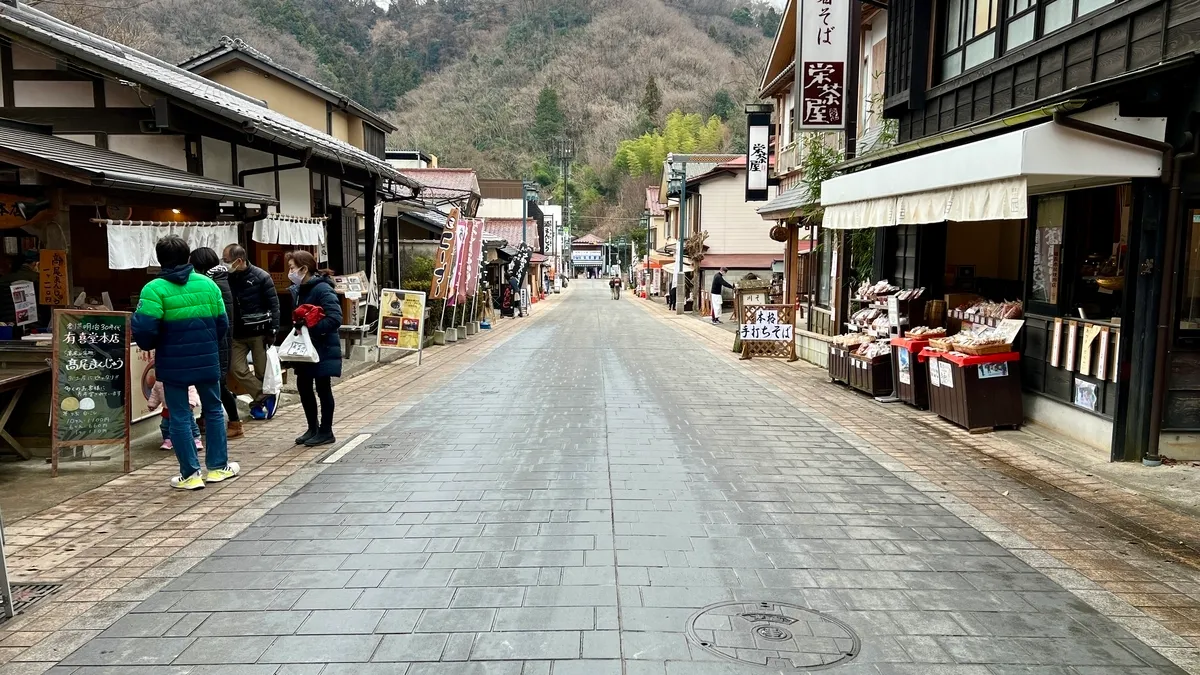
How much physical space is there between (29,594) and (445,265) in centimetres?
1593

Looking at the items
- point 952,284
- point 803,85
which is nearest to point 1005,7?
point 952,284

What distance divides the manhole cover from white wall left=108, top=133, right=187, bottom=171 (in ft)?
33.8

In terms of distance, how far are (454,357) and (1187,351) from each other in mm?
13379

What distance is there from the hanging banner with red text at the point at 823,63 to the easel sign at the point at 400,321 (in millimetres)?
8531

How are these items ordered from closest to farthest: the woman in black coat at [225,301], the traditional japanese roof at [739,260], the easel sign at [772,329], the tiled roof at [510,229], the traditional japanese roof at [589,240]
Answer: the woman in black coat at [225,301]
the easel sign at [772,329]
the traditional japanese roof at [739,260]
the tiled roof at [510,229]
the traditional japanese roof at [589,240]

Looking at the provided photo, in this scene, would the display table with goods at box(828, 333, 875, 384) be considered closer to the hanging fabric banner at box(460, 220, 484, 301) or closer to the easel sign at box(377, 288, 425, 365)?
the easel sign at box(377, 288, 425, 365)

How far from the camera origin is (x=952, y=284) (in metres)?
12.5

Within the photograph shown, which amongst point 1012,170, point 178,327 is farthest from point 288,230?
point 1012,170

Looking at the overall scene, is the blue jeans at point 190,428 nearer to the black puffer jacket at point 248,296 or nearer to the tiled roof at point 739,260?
the black puffer jacket at point 248,296

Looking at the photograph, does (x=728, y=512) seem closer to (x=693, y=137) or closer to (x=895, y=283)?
(x=895, y=283)

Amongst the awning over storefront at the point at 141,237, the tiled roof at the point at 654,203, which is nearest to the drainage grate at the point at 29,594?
the awning over storefront at the point at 141,237

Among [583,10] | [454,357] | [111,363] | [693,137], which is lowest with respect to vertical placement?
[454,357]

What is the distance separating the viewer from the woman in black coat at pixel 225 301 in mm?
6832

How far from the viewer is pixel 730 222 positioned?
39219 mm
